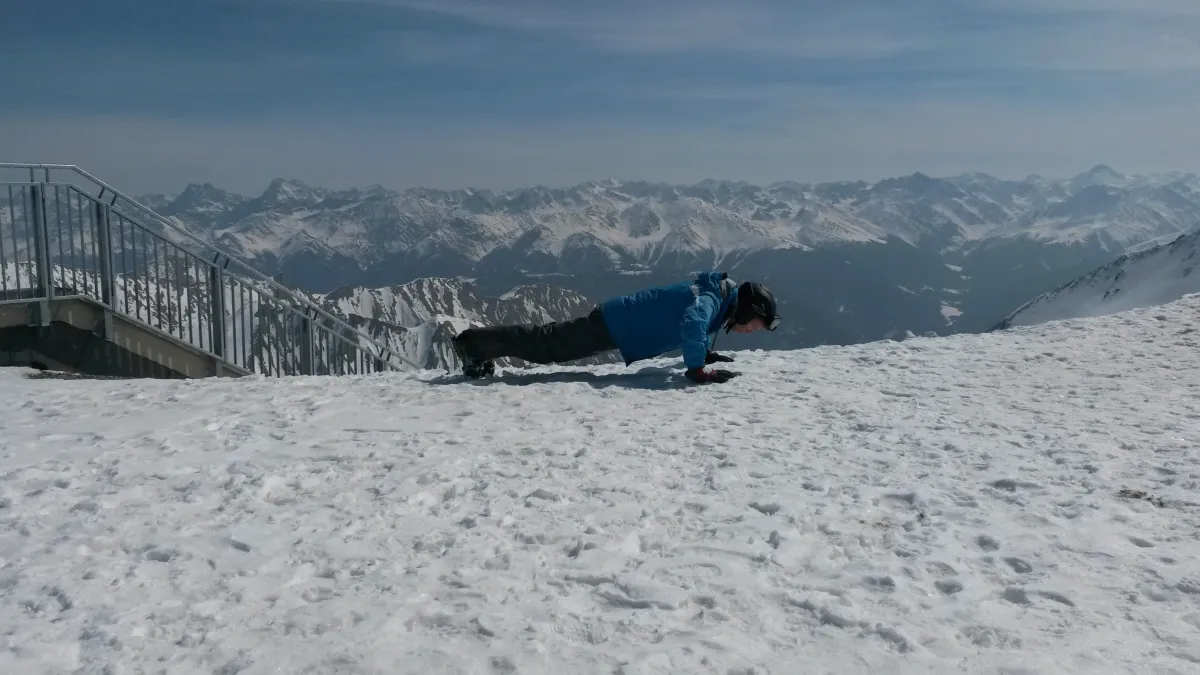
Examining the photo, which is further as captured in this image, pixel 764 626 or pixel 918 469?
pixel 918 469

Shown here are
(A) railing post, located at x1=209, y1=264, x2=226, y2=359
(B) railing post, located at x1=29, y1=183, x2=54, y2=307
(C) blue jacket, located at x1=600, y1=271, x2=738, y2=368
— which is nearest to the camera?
(C) blue jacket, located at x1=600, y1=271, x2=738, y2=368

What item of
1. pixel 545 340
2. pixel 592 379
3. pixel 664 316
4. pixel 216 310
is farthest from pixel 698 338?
pixel 216 310

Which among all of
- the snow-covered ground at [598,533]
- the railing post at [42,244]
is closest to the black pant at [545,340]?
the snow-covered ground at [598,533]

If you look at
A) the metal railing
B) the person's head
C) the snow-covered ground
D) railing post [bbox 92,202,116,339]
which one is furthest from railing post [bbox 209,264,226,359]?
the person's head

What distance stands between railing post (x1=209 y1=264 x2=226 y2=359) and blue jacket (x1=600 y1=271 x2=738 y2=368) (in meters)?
8.62

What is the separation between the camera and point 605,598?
5051 mm

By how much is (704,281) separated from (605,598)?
7135 mm

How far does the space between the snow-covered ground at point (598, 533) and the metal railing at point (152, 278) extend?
4.24 meters

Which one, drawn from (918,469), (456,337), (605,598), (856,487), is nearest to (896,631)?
(605,598)

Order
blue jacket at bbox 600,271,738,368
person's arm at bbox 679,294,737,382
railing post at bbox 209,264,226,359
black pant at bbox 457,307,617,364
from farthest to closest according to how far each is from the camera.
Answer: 1. railing post at bbox 209,264,226,359
2. black pant at bbox 457,307,617,364
3. blue jacket at bbox 600,271,738,368
4. person's arm at bbox 679,294,737,382

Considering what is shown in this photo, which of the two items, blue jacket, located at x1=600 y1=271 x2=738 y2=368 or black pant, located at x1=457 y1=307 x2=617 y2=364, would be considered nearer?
blue jacket, located at x1=600 y1=271 x2=738 y2=368

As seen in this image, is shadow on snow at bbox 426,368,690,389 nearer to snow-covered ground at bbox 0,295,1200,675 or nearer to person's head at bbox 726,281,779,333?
snow-covered ground at bbox 0,295,1200,675

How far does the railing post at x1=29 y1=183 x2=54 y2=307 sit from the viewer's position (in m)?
13.8

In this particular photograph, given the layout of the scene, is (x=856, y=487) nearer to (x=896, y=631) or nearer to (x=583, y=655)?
(x=896, y=631)
